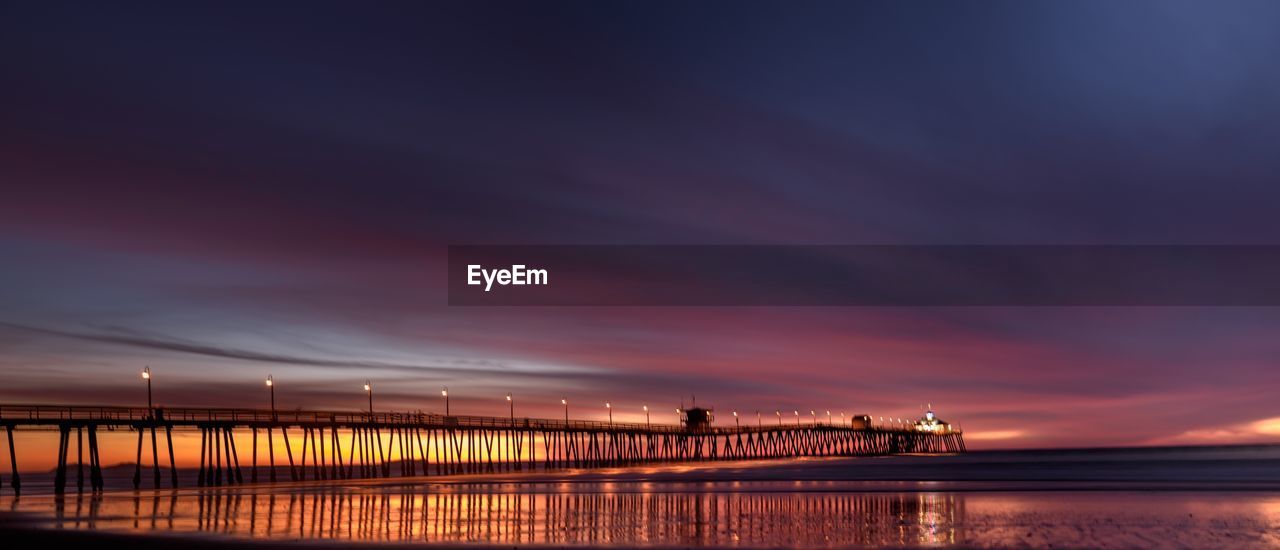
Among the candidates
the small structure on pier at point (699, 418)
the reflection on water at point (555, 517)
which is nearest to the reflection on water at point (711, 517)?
the reflection on water at point (555, 517)

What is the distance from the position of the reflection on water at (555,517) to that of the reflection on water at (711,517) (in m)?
0.05

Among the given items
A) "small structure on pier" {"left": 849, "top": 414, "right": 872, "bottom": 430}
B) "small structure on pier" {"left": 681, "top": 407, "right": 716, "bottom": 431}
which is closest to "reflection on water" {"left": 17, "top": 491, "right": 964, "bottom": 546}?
"small structure on pier" {"left": 681, "top": 407, "right": 716, "bottom": 431}

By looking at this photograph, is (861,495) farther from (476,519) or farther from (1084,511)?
(476,519)

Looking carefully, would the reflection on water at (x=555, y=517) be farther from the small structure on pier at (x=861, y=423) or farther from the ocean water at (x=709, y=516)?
the small structure on pier at (x=861, y=423)

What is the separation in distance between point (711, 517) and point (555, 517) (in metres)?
4.06

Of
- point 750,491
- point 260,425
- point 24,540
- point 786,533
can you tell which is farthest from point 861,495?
point 260,425

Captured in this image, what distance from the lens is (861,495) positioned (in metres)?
36.5

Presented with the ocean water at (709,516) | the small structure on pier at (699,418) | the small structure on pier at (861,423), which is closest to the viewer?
the ocean water at (709,516)

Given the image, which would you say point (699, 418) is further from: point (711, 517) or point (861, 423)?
point (711, 517)

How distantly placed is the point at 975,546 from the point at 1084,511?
35.2ft

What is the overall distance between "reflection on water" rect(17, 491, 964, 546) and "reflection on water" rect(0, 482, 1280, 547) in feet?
0.15

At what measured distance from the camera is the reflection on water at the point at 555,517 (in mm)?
21938

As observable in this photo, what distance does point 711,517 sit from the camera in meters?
26.9

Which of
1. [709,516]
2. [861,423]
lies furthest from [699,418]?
[709,516]
